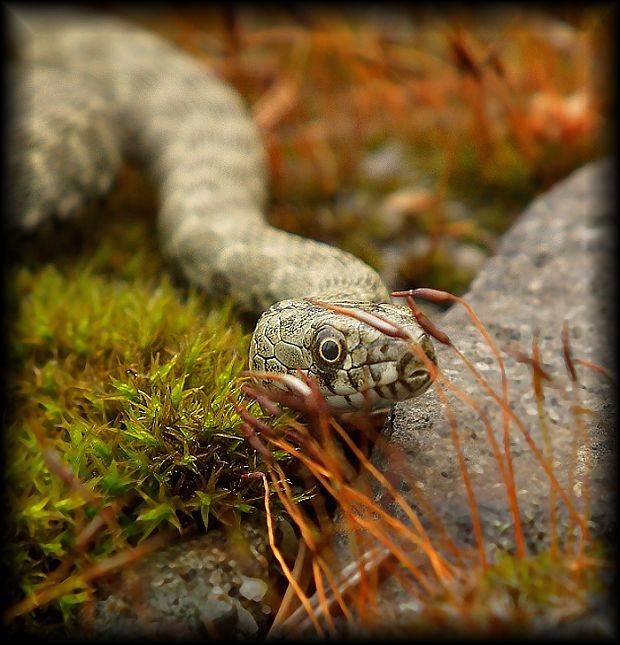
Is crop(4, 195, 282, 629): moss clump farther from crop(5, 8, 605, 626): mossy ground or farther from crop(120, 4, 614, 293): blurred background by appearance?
crop(120, 4, 614, 293): blurred background

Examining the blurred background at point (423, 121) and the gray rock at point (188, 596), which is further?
the blurred background at point (423, 121)

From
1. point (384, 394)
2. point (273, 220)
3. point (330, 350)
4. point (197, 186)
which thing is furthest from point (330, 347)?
point (197, 186)

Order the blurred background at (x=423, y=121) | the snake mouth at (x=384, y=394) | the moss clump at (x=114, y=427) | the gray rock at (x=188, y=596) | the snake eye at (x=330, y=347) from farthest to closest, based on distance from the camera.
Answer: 1. the blurred background at (x=423, y=121)
2. the snake eye at (x=330, y=347)
3. the snake mouth at (x=384, y=394)
4. the moss clump at (x=114, y=427)
5. the gray rock at (x=188, y=596)

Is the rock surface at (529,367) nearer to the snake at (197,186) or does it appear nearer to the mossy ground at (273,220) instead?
the snake at (197,186)

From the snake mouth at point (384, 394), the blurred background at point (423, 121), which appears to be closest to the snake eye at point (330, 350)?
the snake mouth at point (384, 394)

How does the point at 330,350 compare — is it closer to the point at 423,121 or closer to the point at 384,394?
the point at 384,394

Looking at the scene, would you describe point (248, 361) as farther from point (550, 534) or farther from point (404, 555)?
point (550, 534)

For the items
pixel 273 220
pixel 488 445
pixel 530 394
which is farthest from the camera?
pixel 273 220

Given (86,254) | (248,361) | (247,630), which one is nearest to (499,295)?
(248,361)
